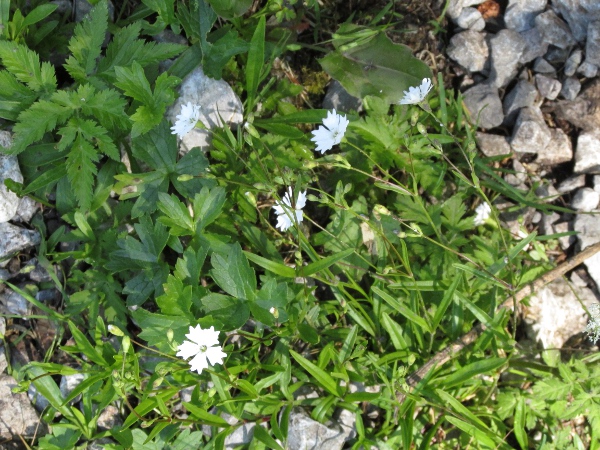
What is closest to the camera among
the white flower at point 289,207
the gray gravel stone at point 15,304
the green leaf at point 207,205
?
the white flower at point 289,207

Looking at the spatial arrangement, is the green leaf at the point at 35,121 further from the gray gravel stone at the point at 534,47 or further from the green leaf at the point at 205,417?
the gray gravel stone at the point at 534,47

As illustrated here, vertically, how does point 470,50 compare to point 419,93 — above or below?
below

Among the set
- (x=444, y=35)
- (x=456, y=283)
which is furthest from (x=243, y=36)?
Answer: (x=456, y=283)

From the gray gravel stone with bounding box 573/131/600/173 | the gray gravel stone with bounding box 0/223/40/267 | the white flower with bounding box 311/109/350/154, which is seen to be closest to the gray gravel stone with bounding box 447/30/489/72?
the gray gravel stone with bounding box 573/131/600/173

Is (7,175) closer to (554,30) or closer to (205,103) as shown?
(205,103)

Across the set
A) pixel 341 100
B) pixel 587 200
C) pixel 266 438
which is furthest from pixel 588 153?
pixel 266 438

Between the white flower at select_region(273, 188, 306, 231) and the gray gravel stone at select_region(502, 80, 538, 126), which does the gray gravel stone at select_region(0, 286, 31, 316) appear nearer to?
the white flower at select_region(273, 188, 306, 231)

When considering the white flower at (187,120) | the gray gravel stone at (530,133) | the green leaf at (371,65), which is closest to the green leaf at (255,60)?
the green leaf at (371,65)
